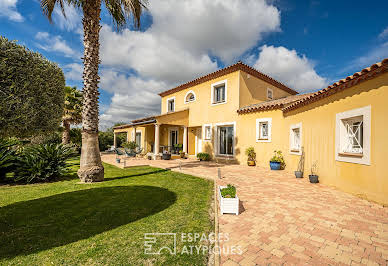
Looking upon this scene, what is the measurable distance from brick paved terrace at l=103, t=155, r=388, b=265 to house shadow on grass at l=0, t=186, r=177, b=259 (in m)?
2.18

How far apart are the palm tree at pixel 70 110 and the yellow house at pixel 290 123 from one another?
6138 millimetres

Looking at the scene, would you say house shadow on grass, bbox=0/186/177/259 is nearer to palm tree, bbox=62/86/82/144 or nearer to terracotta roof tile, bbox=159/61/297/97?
terracotta roof tile, bbox=159/61/297/97

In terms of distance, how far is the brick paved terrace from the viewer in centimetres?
261

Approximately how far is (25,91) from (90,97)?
10.6ft

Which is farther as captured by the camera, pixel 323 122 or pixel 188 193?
pixel 323 122

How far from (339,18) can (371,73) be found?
6.81 metres

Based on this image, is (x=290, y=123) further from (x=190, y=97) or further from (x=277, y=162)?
(x=190, y=97)

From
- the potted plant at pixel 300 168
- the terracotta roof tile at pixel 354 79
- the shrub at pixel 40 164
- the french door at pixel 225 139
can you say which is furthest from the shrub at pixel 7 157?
the terracotta roof tile at pixel 354 79

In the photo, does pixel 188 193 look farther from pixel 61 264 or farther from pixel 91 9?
pixel 91 9

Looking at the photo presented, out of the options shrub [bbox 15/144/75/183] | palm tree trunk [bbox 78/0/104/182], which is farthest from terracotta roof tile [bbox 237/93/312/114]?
shrub [bbox 15/144/75/183]

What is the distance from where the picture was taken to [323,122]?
7016 mm

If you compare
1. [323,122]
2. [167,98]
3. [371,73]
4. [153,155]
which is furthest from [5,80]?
[167,98]

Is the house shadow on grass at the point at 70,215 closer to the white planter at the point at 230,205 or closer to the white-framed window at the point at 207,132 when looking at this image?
the white planter at the point at 230,205

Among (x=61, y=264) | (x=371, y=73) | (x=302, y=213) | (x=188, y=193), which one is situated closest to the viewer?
(x=61, y=264)
